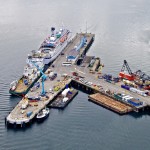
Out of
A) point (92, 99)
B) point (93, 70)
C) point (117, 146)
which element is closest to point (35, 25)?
point (93, 70)

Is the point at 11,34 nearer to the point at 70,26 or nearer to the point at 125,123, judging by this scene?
the point at 70,26

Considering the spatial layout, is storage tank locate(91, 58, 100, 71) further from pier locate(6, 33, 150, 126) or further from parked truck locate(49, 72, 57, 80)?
parked truck locate(49, 72, 57, 80)

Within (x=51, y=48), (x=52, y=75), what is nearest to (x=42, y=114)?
(x=52, y=75)

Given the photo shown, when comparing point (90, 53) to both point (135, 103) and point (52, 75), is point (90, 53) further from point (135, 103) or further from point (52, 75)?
point (135, 103)

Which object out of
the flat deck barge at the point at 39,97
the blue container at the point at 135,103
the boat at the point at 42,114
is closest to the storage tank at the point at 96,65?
the flat deck barge at the point at 39,97

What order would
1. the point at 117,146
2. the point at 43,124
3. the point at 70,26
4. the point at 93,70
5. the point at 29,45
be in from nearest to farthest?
the point at 117,146
the point at 43,124
the point at 93,70
the point at 29,45
the point at 70,26

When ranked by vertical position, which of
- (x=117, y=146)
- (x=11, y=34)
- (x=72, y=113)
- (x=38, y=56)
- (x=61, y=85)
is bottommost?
(x=117, y=146)
